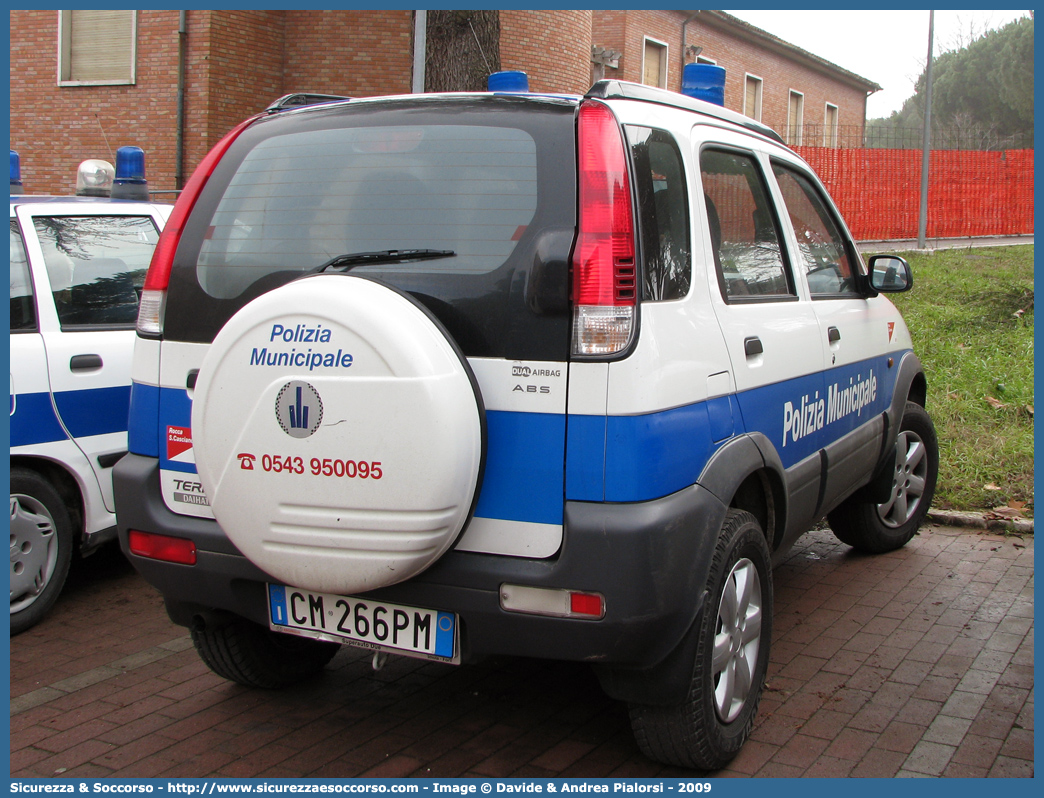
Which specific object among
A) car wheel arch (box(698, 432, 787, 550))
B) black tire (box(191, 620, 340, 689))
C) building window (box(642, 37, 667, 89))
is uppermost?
building window (box(642, 37, 667, 89))

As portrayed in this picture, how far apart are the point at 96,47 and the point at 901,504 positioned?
17909 millimetres

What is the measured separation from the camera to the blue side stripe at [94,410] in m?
4.23

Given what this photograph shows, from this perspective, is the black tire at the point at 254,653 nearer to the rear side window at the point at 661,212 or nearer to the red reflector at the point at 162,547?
the red reflector at the point at 162,547

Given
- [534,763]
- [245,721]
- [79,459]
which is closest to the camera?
[534,763]

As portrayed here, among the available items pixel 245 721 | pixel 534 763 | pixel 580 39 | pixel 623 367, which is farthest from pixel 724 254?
pixel 580 39

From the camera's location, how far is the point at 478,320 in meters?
2.64

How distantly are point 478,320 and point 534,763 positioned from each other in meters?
1.43

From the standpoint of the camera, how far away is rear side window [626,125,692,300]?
2.71 metres

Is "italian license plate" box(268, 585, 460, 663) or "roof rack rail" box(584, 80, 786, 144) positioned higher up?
"roof rack rail" box(584, 80, 786, 144)

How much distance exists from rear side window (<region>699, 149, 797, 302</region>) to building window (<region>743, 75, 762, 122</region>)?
98.0 ft

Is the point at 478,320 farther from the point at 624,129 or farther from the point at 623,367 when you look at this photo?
the point at 624,129

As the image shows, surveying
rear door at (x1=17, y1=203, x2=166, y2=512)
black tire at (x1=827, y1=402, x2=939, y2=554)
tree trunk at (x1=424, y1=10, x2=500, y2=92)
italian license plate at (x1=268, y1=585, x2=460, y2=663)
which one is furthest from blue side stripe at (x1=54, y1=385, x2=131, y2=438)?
tree trunk at (x1=424, y1=10, x2=500, y2=92)

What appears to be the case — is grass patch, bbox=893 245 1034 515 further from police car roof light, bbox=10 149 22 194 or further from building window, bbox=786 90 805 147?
building window, bbox=786 90 805 147

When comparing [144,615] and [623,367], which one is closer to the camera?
[623,367]
